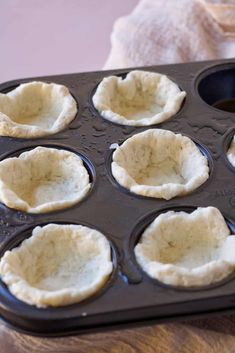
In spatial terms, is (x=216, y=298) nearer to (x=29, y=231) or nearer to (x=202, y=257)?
(x=202, y=257)

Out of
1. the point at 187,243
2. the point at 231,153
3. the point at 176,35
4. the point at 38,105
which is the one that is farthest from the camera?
the point at 176,35

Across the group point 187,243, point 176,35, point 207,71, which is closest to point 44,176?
point 187,243

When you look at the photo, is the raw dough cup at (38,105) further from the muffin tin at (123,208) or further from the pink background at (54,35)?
the pink background at (54,35)

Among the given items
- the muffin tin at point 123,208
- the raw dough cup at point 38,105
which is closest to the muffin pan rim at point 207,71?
the muffin tin at point 123,208

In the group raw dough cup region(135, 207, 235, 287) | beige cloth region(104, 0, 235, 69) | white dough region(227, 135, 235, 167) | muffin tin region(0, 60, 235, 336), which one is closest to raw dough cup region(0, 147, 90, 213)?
muffin tin region(0, 60, 235, 336)

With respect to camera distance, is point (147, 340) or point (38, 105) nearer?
point (147, 340)

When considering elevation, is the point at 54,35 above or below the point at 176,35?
below

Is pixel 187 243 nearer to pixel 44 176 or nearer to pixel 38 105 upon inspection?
pixel 44 176
